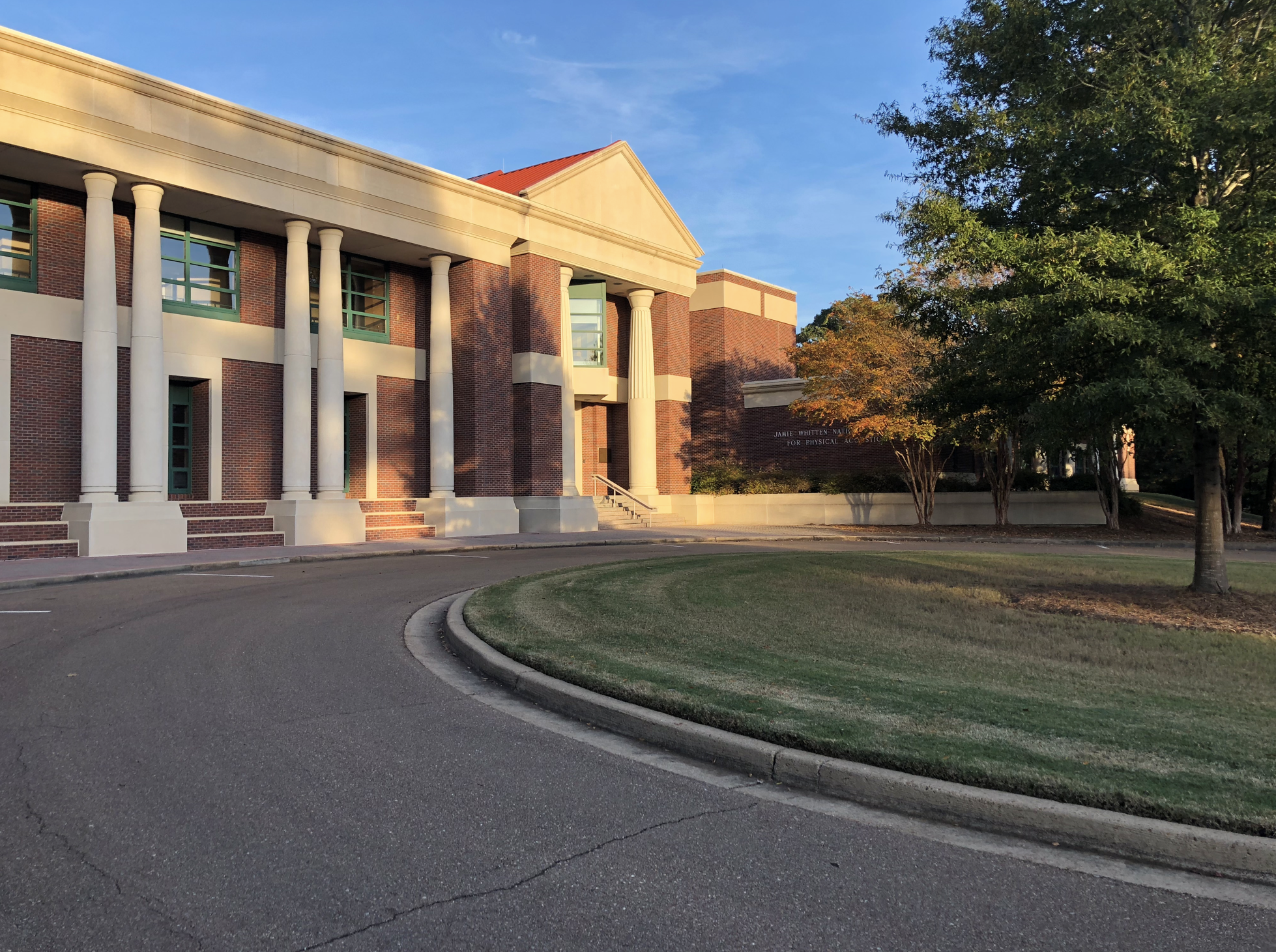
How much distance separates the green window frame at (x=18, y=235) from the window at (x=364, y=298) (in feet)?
25.9

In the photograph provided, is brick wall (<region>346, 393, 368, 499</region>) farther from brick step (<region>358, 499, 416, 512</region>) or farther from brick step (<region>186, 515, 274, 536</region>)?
brick step (<region>186, 515, 274, 536</region>)

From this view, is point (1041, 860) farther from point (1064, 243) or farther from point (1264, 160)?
point (1264, 160)

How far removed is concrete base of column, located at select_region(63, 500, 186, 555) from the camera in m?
19.8

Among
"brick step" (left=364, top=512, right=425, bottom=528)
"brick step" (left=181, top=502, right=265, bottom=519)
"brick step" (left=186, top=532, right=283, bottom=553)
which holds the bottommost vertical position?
"brick step" (left=186, top=532, right=283, bottom=553)

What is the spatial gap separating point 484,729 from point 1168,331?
7.48 metres

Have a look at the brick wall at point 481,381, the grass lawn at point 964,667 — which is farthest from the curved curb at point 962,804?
the brick wall at point 481,381

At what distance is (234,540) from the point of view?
2266 centimetres

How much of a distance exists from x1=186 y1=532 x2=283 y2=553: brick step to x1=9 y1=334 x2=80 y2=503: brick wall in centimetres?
286

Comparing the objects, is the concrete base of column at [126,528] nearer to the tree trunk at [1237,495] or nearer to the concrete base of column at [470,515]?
the concrete base of column at [470,515]

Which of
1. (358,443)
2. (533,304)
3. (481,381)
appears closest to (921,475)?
(533,304)

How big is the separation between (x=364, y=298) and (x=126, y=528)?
11.0 meters

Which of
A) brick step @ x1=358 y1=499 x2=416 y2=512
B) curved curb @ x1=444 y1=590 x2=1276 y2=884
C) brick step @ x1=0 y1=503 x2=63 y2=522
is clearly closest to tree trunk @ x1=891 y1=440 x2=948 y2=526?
brick step @ x1=358 y1=499 x2=416 y2=512

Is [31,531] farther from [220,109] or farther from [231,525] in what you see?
[220,109]

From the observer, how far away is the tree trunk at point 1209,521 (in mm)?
11047
